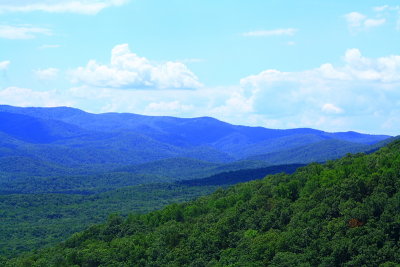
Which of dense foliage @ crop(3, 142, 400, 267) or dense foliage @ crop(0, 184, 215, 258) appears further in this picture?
dense foliage @ crop(0, 184, 215, 258)

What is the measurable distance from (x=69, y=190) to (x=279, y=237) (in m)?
158

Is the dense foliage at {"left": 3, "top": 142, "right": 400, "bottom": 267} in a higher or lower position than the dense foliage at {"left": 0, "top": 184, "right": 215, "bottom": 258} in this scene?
higher

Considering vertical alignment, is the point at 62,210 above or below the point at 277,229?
below

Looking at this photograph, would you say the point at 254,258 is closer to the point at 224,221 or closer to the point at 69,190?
the point at 224,221

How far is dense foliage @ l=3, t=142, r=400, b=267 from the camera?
41.7 m

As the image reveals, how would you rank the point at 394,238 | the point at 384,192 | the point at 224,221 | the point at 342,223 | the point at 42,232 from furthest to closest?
the point at 42,232, the point at 224,221, the point at 384,192, the point at 342,223, the point at 394,238

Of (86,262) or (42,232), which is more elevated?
(86,262)

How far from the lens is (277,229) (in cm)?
5053

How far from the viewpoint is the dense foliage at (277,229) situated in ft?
137

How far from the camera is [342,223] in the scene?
43.9 m

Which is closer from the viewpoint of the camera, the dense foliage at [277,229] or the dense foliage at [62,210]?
the dense foliage at [277,229]

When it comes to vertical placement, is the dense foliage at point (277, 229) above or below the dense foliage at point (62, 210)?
above

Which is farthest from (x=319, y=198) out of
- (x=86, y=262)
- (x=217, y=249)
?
(x=86, y=262)

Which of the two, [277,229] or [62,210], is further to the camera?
[62,210]
